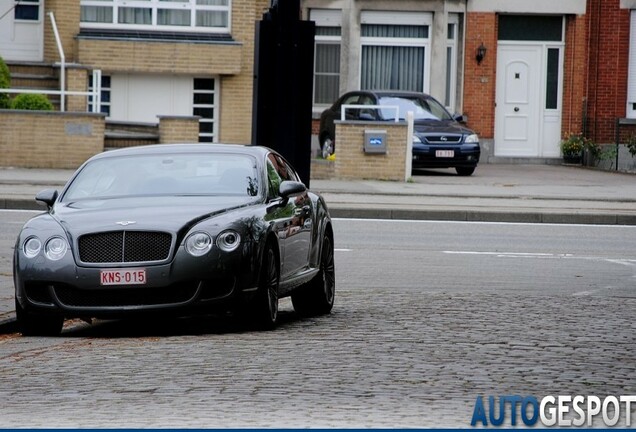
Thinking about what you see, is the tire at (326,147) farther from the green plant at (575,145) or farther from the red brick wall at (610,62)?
the red brick wall at (610,62)

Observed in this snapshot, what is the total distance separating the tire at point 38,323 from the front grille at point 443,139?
20.5m

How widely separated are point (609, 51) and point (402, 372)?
3013 centimetres

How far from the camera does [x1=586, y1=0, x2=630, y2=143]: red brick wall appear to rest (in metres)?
37.8

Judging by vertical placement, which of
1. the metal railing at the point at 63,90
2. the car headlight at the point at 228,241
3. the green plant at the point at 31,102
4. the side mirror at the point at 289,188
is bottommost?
the car headlight at the point at 228,241

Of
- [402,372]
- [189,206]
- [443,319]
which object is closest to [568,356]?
[402,372]

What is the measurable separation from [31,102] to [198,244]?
65.4 ft

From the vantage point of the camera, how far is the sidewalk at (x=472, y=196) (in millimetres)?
23609

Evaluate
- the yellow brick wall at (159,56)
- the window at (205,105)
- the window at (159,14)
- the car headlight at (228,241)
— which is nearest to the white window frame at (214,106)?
the window at (205,105)

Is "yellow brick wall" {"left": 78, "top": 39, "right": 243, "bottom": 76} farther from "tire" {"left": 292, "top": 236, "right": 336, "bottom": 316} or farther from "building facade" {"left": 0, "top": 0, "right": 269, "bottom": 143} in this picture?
"tire" {"left": 292, "top": 236, "right": 336, "bottom": 316}

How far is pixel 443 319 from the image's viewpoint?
11617mm

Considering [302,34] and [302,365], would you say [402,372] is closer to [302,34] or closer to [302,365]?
[302,365]

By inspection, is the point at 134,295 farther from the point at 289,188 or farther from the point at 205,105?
the point at 205,105

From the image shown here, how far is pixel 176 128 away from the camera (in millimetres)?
30312

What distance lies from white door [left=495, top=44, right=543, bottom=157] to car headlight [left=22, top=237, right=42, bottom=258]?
27.9 m
